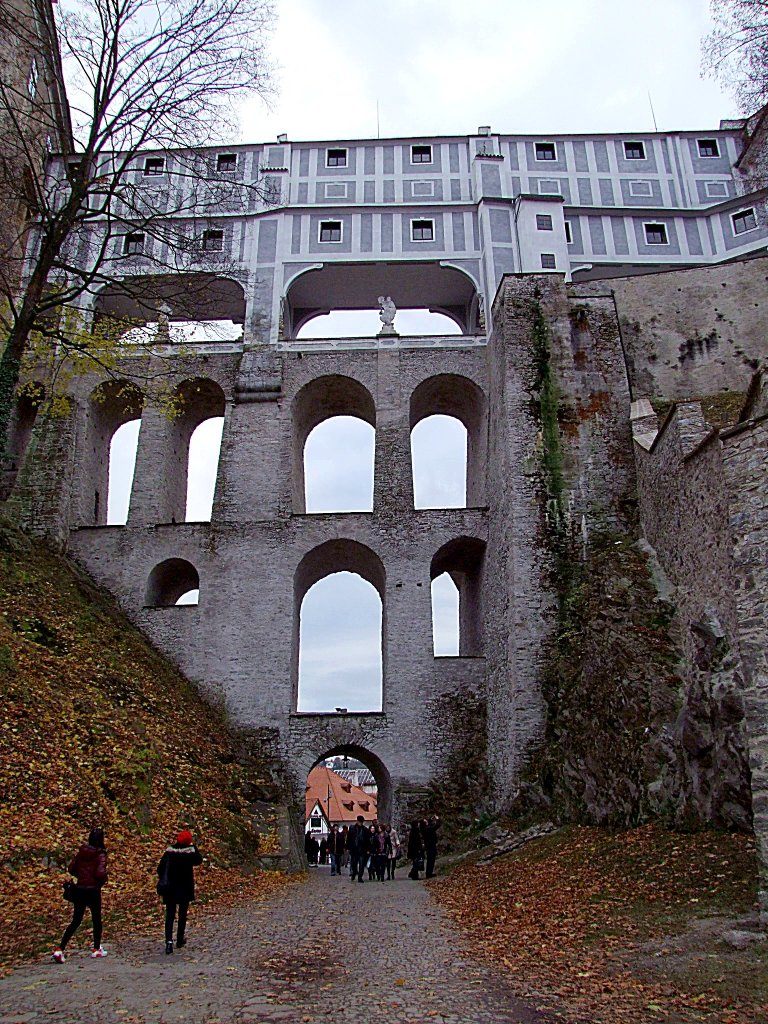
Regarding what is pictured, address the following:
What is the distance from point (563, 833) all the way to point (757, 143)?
13436mm

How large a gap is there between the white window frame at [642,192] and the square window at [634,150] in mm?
1428

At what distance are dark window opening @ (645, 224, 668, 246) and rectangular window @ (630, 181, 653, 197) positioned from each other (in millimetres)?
1687

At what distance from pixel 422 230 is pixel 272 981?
1145 inches

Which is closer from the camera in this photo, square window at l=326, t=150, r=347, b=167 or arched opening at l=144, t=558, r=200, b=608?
arched opening at l=144, t=558, r=200, b=608

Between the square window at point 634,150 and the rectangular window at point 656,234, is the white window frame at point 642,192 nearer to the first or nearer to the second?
the square window at point 634,150

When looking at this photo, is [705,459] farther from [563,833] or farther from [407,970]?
[407,970]

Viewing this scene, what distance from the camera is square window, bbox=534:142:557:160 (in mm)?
33750

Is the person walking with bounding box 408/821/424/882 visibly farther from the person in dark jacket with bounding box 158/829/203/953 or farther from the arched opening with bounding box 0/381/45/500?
the arched opening with bounding box 0/381/45/500

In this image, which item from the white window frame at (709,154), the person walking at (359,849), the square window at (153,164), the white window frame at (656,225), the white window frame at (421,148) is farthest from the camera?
the white window frame at (709,154)

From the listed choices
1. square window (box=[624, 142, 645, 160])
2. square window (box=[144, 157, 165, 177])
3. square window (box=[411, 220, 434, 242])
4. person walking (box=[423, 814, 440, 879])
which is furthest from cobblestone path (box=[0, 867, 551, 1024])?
square window (box=[624, 142, 645, 160])

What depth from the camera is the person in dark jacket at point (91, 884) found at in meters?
7.42

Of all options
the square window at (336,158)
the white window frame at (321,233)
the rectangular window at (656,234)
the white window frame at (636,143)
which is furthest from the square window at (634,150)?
the white window frame at (321,233)

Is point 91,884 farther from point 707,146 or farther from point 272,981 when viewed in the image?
point 707,146

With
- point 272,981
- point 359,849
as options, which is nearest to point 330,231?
point 359,849
